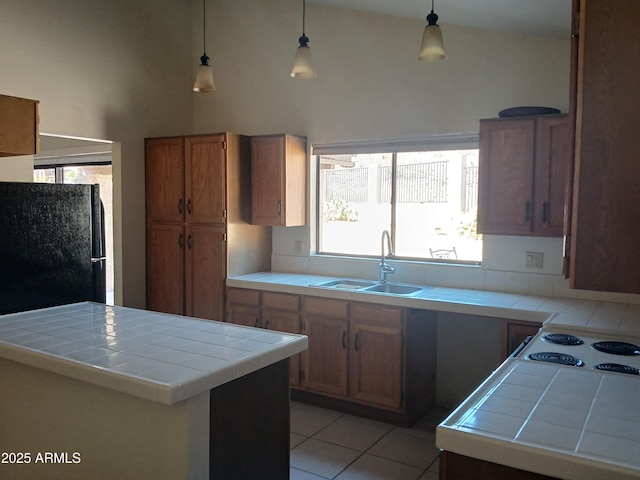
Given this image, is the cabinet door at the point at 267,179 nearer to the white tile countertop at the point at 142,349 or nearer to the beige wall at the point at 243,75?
the beige wall at the point at 243,75

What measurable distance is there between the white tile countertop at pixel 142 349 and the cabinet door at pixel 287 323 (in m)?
1.54

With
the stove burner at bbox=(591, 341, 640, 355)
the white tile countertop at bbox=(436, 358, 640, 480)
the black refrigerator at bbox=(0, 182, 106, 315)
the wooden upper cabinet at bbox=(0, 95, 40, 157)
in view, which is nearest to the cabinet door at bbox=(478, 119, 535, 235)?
the stove burner at bbox=(591, 341, 640, 355)

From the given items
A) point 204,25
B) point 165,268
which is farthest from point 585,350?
point 204,25

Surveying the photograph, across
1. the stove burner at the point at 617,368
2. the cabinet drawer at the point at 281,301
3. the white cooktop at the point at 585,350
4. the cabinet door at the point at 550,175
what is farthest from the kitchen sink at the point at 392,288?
the stove burner at the point at 617,368

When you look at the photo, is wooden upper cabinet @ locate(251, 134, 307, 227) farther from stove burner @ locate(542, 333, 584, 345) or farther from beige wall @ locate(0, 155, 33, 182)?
stove burner @ locate(542, 333, 584, 345)

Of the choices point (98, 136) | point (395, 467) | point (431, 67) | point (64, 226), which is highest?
point (431, 67)

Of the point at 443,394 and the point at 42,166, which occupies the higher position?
the point at 42,166

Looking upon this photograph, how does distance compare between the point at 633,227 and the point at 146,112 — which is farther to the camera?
the point at 146,112

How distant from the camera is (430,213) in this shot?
13.2 feet

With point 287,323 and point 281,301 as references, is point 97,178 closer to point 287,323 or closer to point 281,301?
point 281,301

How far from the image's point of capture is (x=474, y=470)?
136cm

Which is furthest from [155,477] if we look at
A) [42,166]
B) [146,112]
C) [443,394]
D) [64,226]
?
[42,166]

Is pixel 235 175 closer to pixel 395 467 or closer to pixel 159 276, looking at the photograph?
pixel 159 276

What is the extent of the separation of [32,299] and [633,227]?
2589mm
